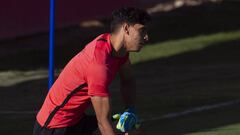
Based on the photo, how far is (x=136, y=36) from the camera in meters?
5.53

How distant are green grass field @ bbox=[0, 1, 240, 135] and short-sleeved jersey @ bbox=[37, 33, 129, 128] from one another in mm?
2199

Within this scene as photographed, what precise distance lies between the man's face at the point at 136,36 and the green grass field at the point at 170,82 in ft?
8.37

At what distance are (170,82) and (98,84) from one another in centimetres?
943

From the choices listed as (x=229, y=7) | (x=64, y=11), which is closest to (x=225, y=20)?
(x=229, y=7)

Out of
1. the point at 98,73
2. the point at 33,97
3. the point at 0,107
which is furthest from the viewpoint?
the point at 33,97

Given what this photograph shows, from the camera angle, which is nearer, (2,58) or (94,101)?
(94,101)

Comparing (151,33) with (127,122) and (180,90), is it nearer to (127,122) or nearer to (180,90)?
(180,90)

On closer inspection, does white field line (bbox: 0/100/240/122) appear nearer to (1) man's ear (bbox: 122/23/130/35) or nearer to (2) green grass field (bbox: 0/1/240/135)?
(2) green grass field (bbox: 0/1/240/135)

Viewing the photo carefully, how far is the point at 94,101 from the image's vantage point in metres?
5.45

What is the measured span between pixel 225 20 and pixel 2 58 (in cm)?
746

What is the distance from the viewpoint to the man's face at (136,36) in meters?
5.50

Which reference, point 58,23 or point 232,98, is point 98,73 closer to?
point 232,98

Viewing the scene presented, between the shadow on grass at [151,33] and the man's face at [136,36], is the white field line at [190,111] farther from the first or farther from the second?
the man's face at [136,36]

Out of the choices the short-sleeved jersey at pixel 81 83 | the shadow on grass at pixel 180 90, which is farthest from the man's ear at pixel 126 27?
the shadow on grass at pixel 180 90
